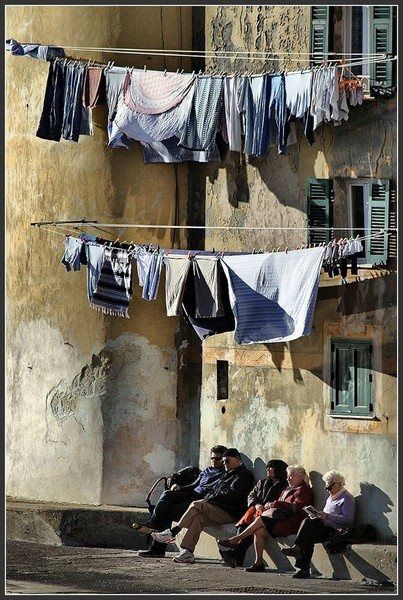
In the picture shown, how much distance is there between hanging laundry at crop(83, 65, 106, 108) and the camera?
2467 cm

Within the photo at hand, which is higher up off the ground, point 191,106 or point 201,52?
point 201,52

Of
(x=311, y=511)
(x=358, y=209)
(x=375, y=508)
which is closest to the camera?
Result: (x=311, y=511)

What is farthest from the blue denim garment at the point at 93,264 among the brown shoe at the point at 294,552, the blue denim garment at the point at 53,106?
the brown shoe at the point at 294,552

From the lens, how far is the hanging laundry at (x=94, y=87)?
24.7 meters

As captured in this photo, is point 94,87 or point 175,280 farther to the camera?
point 94,87

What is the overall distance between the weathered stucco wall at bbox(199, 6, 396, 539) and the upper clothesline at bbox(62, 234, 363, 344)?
0.57m

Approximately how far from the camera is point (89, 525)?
82.0 feet

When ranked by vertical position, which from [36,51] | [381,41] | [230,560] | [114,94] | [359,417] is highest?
[36,51]

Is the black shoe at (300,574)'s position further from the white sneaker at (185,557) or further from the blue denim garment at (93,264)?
the blue denim garment at (93,264)

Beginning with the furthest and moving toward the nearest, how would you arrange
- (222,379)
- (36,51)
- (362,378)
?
(36,51) < (222,379) < (362,378)

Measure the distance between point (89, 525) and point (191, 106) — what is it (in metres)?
5.10

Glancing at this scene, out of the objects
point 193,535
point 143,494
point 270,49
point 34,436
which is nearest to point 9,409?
point 34,436

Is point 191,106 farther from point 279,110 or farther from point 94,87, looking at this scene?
point 94,87

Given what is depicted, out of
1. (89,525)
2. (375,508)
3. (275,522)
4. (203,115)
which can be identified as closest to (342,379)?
(375,508)
